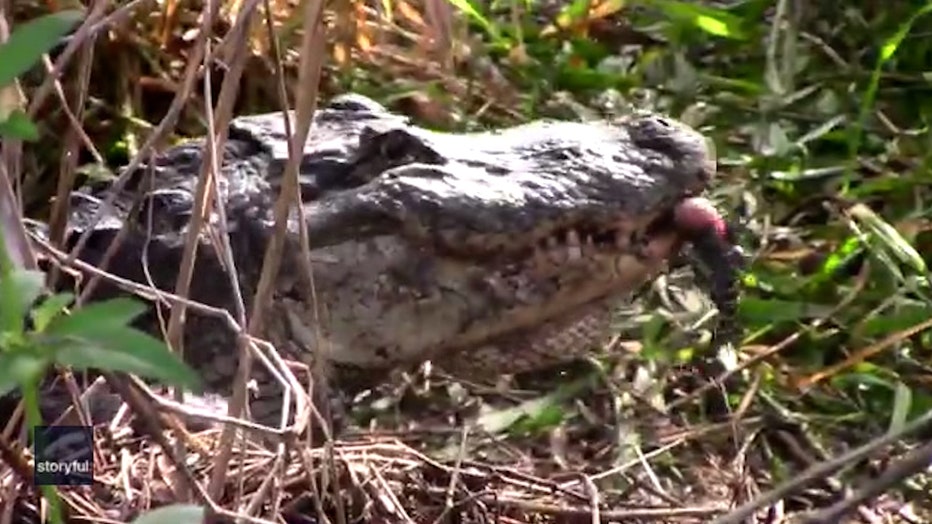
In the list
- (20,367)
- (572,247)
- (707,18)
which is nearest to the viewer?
(20,367)

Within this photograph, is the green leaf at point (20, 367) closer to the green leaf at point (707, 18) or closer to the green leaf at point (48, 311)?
the green leaf at point (48, 311)

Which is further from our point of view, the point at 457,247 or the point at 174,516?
the point at 457,247

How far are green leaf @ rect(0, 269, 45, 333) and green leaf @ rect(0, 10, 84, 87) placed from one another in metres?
0.10

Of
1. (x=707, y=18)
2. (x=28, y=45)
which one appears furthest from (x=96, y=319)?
(x=707, y=18)

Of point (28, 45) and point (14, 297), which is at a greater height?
point (28, 45)

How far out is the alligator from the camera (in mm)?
2051

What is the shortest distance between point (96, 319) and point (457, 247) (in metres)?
1.26

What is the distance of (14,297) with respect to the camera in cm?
83

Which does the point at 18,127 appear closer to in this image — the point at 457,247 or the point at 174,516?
the point at 174,516

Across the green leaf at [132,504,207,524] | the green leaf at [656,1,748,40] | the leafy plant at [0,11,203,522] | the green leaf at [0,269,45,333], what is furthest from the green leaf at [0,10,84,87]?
the green leaf at [656,1,748,40]

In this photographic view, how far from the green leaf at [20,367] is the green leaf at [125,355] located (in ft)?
0.04

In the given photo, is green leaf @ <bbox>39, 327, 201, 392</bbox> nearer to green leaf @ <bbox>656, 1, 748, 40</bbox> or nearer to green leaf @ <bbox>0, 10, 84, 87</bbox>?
green leaf @ <bbox>0, 10, 84, 87</bbox>

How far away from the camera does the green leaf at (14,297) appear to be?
82cm

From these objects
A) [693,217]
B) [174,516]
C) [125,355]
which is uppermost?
[125,355]
